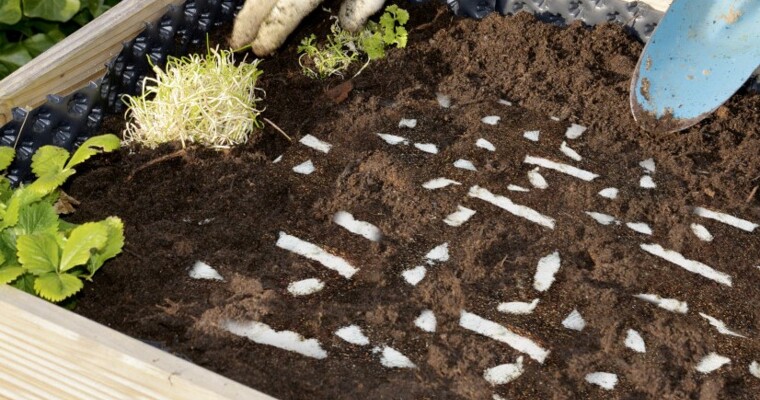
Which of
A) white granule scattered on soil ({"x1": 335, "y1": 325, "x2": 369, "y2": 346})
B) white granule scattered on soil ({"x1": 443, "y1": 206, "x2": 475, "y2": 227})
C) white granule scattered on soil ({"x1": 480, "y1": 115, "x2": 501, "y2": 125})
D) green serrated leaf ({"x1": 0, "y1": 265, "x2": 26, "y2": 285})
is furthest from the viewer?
white granule scattered on soil ({"x1": 480, "y1": 115, "x2": 501, "y2": 125})

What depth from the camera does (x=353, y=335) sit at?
6.35 ft

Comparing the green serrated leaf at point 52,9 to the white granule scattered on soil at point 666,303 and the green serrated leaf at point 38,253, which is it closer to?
the green serrated leaf at point 38,253

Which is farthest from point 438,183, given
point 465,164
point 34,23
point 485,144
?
point 34,23

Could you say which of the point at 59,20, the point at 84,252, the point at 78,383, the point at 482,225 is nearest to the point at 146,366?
the point at 78,383

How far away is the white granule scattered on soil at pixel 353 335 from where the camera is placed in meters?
1.92

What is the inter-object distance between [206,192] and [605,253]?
37.1 inches

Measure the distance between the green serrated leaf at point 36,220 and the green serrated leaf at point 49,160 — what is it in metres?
0.19

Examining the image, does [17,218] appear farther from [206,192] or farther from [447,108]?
[447,108]

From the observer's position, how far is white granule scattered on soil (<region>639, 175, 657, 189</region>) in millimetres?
2393

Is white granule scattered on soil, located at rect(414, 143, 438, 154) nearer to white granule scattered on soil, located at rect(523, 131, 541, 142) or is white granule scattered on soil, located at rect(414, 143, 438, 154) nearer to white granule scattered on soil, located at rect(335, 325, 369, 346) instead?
white granule scattered on soil, located at rect(523, 131, 541, 142)

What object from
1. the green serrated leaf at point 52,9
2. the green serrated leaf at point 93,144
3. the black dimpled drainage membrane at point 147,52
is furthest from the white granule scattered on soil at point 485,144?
the green serrated leaf at point 52,9

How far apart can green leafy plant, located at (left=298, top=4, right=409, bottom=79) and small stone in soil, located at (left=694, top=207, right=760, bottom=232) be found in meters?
0.96

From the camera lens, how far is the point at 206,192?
230cm

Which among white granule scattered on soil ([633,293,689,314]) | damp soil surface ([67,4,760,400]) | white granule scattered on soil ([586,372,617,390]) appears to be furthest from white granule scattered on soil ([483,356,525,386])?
white granule scattered on soil ([633,293,689,314])
